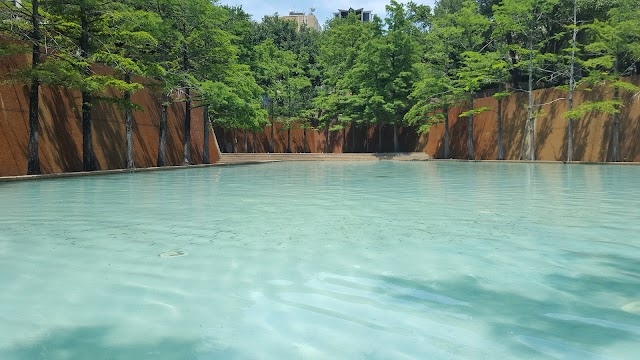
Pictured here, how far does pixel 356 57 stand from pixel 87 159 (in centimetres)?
3159

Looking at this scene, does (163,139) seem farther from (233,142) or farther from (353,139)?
(353,139)

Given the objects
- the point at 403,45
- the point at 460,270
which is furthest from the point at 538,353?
the point at 403,45

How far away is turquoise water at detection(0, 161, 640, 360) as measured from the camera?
9.48ft

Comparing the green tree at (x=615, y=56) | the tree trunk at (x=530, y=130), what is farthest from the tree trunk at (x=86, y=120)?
the tree trunk at (x=530, y=130)

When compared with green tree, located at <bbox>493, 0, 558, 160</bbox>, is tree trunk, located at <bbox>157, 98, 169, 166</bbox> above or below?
below

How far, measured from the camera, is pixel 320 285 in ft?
13.2

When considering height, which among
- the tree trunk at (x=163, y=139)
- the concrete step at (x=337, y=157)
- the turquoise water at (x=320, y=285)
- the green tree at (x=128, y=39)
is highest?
the green tree at (x=128, y=39)

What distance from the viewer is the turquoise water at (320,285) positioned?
2889 mm

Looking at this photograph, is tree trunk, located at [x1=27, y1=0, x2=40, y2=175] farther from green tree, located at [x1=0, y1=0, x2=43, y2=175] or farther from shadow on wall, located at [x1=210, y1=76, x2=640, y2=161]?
shadow on wall, located at [x1=210, y1=76, x2=640, y2=161]

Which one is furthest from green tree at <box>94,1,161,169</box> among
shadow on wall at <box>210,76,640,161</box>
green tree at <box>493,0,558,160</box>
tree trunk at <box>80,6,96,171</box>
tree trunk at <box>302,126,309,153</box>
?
tree trunk at <box>302,126,309,153</box>

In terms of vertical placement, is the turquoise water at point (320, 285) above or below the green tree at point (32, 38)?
below

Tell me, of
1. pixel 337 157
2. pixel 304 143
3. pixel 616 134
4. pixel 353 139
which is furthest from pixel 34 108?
pixel 304 143

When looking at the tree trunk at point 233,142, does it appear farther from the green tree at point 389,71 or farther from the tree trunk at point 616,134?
the tree trunk at point 616,134

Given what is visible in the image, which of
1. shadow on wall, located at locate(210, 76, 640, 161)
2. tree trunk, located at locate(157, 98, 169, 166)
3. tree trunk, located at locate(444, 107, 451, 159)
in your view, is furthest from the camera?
tree trunk, located at locate(444, 107, 451, 159)
